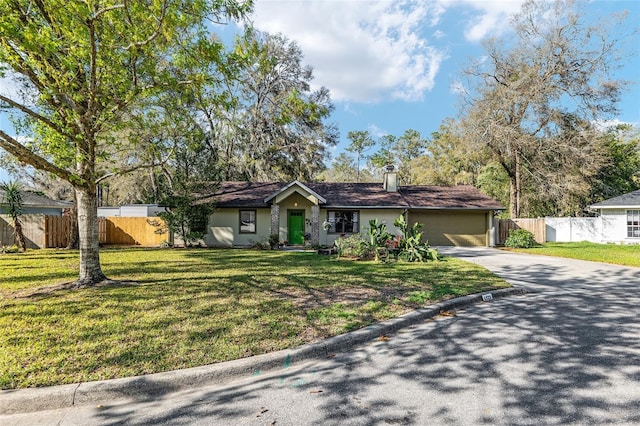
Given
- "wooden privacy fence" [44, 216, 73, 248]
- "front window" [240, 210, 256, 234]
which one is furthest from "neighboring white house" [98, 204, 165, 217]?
"front window" [240, 210, 256, 234]

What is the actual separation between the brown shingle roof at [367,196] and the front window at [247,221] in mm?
566

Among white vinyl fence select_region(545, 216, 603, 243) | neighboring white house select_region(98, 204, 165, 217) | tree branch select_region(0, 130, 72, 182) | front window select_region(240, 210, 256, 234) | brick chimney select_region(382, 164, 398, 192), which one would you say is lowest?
white vinyl fence select_region(545, 216, 603, 243)

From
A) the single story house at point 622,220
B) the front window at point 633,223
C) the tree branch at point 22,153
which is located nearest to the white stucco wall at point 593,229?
the single story house at point 622,220

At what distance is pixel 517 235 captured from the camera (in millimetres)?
18297

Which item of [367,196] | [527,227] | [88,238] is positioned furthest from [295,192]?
[527,227]

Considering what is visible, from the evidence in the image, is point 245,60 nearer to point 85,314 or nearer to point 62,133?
point 62,133

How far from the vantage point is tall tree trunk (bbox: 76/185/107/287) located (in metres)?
6.95

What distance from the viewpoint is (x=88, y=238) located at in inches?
275

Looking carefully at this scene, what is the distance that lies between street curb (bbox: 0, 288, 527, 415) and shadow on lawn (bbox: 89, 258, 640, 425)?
0.13 metres

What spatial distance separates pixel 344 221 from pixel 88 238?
12837mm

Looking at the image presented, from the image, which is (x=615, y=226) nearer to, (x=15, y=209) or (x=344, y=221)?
(x=344, y=221)

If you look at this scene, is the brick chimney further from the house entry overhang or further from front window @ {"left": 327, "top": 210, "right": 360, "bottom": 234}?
the house entry overhang

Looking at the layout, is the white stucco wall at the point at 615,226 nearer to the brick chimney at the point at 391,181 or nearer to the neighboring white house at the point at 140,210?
the brick chimney at the point at 391,181

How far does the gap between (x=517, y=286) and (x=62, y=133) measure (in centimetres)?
1036
